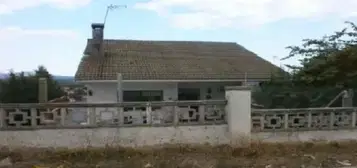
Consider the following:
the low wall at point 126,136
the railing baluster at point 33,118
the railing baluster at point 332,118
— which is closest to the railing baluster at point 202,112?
the low wall at point 126,136

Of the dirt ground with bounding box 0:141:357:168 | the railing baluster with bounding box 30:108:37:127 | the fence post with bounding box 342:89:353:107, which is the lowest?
the dirt ground with bounding box 0:141:357:168

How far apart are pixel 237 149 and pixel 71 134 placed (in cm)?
339

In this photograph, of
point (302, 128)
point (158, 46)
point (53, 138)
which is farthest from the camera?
point (158, 46)

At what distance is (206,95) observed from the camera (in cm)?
1561

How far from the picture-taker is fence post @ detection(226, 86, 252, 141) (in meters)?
7.35

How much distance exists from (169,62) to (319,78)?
7856 mm

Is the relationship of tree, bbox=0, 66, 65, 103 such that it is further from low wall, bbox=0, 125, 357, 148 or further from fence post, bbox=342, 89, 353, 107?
fence post, bbox=342, 89, 353, 107

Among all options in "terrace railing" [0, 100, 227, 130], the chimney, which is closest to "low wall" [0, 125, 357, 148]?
"terrace railing" [0, 100, 227, 130]

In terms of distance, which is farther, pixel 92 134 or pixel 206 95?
pixel 206 95

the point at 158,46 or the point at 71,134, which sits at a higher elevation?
the point at 158,46

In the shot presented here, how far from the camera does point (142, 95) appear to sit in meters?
14.5

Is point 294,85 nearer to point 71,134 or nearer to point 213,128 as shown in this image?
point 213,128

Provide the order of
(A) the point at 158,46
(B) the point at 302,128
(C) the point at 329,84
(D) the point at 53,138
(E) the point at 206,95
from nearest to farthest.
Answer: (D) the point at 53,138 → (B) the point at 302,128 → (C) the point at 329,84 → (E) the point at 206,95 → (A) the point at 158,46

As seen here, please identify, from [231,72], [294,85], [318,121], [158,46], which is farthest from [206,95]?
[318,121]
